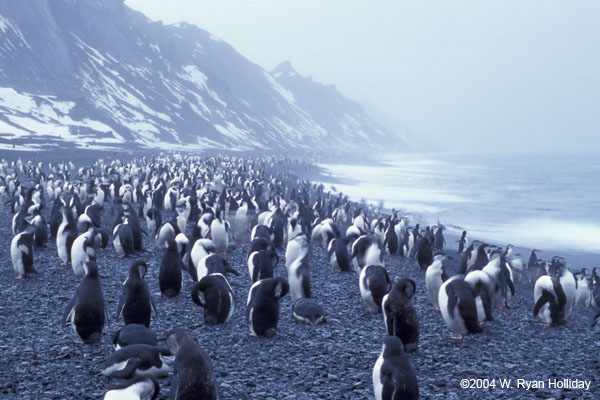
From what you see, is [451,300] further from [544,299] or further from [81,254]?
[81,254]

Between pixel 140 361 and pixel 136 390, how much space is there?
100cm

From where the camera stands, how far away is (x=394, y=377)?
20.3 feet

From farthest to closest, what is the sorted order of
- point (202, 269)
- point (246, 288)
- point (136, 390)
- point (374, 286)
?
point (246, 288) < point (202, 269) < point (374, 286) < point (136, 390)

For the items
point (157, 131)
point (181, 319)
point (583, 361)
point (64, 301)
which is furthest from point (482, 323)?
point (157, 131)

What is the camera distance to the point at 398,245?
20891 millimetres

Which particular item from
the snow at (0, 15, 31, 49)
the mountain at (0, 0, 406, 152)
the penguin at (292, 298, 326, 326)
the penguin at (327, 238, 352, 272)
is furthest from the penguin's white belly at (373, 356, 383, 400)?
the snow at (0, 15, 31, 49)

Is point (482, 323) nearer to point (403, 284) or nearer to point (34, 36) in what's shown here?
point (403, 284)

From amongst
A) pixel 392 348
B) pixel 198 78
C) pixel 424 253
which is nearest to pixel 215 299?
pixel 392 348

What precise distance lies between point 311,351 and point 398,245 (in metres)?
12.9

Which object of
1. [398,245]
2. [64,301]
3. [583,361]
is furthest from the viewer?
[398,245]

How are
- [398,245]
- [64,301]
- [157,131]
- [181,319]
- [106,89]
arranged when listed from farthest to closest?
1. [106,89]
2. [157,131]
3. [398,245]
4. [64,301]
5. [181,319]

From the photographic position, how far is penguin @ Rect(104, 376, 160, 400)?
5305 mm

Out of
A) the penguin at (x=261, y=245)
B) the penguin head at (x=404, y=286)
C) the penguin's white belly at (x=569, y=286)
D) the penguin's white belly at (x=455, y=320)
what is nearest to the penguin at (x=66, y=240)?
the penguin at (x=261, y=245)

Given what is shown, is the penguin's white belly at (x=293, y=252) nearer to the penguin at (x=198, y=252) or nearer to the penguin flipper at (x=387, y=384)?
the penguin at (x=198, y=252)
